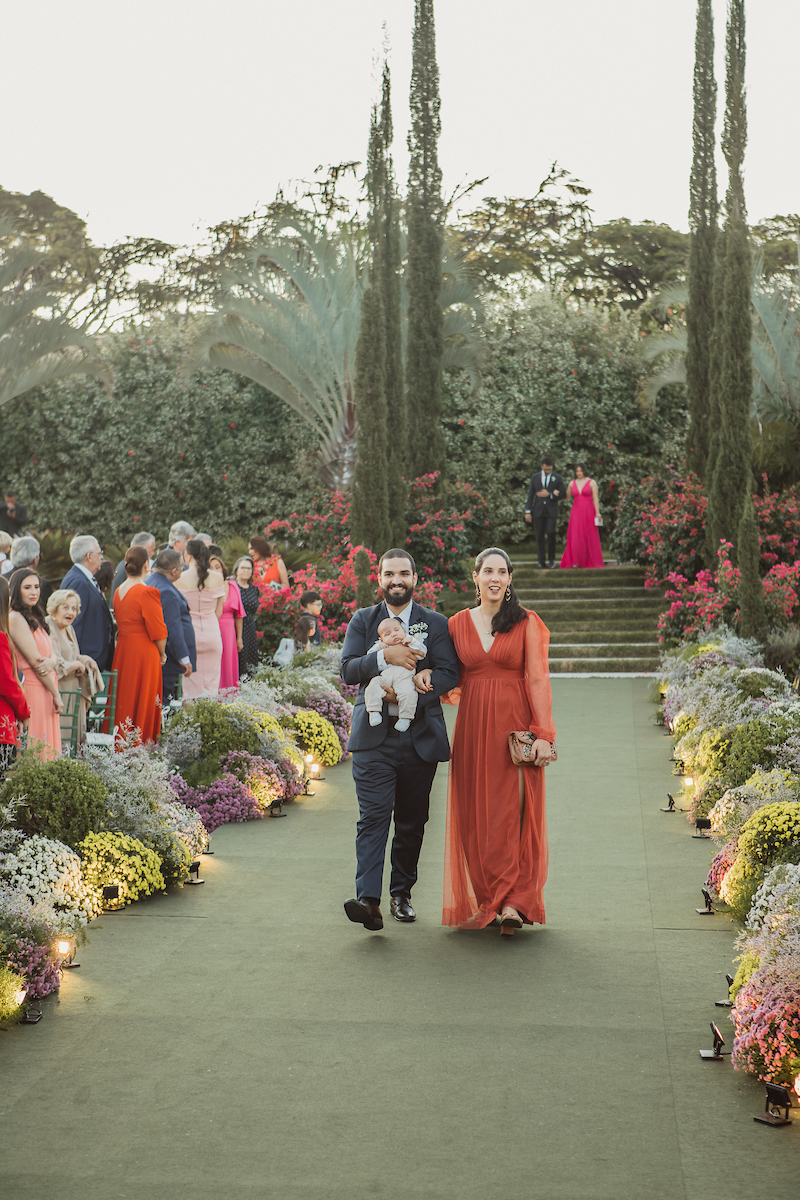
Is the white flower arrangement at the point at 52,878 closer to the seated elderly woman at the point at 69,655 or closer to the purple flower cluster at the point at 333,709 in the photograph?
the seated elderly woman at the point at 69,655

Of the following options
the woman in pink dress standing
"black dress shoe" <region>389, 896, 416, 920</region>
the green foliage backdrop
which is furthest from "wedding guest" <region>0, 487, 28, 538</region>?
"black dress shoe" <region>389, 896, 416, 920</region>

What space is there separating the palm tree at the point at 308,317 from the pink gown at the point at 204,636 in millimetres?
12162

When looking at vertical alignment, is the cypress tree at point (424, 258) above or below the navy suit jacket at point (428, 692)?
above

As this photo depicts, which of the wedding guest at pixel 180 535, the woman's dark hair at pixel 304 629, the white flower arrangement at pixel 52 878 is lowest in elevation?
the white flower arrangement at pixel 52 878

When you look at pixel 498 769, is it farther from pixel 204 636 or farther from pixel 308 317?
pixel 308 317

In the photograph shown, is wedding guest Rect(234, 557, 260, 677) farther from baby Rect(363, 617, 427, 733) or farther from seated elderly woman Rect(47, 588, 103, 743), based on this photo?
baby Rect(363, 617, 427, 733)

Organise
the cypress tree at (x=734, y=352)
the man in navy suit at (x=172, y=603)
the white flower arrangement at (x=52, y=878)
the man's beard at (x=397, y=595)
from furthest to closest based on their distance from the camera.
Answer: the cypress tree at (x=734, y=352) → the man in navy suit at (x=172, y=603) → the man's beard at (x=397, y=595) → the white flower arrangement at (x=52, y=878)

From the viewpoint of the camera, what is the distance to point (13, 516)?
16.6 metres

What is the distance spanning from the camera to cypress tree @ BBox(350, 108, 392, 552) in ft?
56.7

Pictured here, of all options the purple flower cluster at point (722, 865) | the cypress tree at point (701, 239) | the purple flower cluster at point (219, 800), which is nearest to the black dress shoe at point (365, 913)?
the purple flower cluster at point (722, 865)

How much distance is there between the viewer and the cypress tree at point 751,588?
13.5 meters

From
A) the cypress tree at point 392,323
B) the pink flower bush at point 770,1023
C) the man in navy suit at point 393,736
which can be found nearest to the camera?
the pink flower bush at point 770,1023

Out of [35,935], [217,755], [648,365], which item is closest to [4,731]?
[35,935]

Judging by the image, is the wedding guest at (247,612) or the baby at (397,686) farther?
the wedding guest at (247,612)
